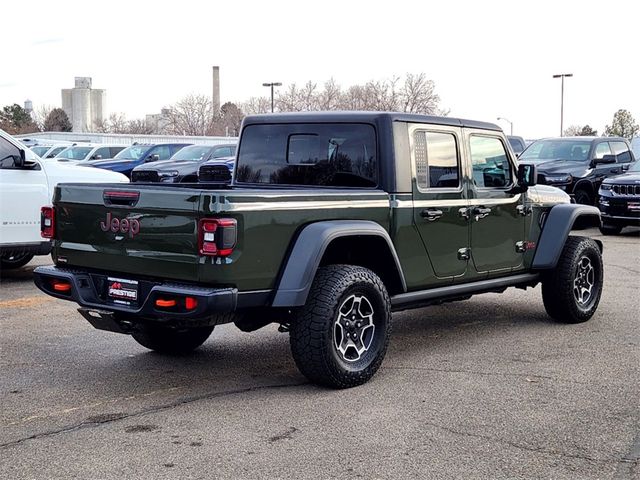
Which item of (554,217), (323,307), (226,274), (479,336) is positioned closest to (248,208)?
(226,274)

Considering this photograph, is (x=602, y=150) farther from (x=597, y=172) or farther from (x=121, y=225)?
(x=121, y=225)

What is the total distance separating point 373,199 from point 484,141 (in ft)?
5.89

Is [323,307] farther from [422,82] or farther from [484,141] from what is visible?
[422,82]

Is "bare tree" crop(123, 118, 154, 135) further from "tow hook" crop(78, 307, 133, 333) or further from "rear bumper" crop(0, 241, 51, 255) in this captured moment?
"tow hook" crop(78, 307, 133, 333)

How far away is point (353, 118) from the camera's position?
22.8ft

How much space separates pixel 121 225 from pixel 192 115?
83568 millimetres

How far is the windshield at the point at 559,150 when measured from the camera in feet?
65.4

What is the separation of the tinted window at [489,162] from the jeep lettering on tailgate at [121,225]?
9.79 ft

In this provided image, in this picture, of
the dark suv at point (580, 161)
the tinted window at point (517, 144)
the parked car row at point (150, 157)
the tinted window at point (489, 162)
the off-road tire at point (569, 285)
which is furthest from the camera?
the tinted window at point (517, 144)

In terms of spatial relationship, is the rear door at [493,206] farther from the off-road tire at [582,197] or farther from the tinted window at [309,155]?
the off-road tire at [582,197]

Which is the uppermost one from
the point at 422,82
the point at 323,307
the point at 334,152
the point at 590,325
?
the point at 422,82

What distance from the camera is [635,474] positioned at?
15.3ft

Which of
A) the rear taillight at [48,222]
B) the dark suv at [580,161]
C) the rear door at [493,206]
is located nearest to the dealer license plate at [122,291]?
the rear taillight at [48,222]

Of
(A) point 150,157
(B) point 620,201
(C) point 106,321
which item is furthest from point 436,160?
(A) point 150,157
